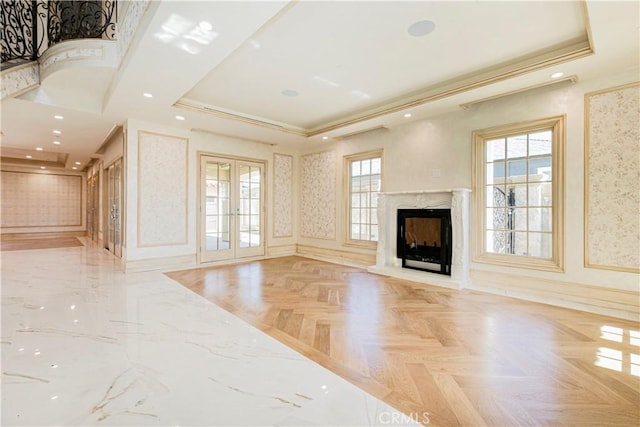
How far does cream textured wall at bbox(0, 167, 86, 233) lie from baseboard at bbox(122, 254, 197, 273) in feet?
28.0

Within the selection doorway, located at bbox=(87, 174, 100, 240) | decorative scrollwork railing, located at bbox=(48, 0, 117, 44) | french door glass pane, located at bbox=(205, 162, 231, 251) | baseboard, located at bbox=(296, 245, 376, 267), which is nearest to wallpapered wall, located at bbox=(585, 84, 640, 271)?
baseboard, located at bbox=(296, 245, 376, 267)

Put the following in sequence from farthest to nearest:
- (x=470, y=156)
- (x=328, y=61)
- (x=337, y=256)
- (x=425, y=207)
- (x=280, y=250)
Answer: (x=280, y=250), (x=337, y=256), (x=425, y=207), (x=470, y=156), (x=328, y=61)

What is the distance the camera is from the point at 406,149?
515 centimetres

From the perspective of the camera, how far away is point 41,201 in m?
10.4

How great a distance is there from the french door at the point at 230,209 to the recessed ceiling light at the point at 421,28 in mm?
4467

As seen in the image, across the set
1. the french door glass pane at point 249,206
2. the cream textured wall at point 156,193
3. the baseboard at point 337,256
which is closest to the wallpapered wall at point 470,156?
the baseboard at point 337,256

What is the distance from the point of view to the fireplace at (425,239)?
4.49m

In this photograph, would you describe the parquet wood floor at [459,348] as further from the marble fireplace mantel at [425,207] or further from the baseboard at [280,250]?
the baseboard at [280,250]

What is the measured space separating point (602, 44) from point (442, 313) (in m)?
3.01

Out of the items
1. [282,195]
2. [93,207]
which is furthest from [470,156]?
[93,207]

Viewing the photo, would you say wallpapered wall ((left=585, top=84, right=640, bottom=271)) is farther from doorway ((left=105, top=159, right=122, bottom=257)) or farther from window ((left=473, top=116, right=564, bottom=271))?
doorway ((left=105, top=159, right=122, bottom=257))

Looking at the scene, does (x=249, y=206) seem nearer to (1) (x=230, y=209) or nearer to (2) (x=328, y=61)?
(1) (x=230, y=209)

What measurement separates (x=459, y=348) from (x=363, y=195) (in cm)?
394

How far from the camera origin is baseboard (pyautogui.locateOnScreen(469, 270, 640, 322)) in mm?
3145
